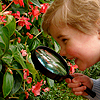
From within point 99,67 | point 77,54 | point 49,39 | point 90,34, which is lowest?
point 99,67

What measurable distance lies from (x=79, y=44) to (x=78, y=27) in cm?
9

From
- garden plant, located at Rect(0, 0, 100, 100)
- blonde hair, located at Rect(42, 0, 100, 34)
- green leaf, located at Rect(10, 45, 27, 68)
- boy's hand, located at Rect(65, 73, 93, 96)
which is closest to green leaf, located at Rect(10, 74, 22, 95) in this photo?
garden plant, located at Rect(0, 0, 100, 100)

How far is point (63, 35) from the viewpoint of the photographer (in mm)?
882

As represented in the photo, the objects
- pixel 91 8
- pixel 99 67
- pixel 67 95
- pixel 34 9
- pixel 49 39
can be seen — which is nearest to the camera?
pixel 91 8

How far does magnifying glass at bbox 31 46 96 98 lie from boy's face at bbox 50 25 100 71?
0.15m

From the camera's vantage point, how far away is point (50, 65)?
1050mm

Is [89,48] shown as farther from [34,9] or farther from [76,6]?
[34,9]

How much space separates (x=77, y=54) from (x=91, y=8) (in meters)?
0.25

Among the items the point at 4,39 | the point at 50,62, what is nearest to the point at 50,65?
the point at 50,62

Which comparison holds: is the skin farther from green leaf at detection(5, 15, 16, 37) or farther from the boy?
green leaf at detection(5, 15, 16, 37)

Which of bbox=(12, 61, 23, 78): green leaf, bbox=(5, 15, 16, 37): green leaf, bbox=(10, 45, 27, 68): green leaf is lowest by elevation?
bbox=(12, 61, 23, 78): green leaf

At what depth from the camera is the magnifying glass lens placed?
1009 mm

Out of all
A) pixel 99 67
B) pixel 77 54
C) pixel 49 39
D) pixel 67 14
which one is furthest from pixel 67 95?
pixel 67 14

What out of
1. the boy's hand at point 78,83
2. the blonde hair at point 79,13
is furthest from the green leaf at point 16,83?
the blonde hair at point 79,13
